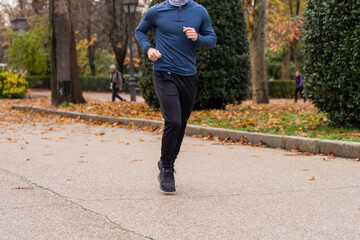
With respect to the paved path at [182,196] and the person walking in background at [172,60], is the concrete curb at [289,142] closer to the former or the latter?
the paved path at [182,196]

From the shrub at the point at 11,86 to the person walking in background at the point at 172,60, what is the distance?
26.5 metres

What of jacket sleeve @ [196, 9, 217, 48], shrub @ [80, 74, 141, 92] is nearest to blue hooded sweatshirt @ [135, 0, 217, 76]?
jacket sleeve @ [196, 9, 217, 48]

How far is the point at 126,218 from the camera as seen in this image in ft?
14.7

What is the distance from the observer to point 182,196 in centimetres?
537

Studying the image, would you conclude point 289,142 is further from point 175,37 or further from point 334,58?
point 175,37

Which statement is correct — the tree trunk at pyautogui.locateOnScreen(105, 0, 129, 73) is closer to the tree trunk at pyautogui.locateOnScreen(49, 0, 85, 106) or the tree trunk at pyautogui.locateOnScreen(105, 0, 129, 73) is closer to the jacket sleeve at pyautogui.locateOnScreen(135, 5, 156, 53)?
the tree trunk at pyautogui.locateOnScreen(49, 0, 85, 106)

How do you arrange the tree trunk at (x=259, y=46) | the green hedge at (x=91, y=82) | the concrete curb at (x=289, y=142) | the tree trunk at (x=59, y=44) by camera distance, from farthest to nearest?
the green hedge at (x=91, y=82), the tree trunk at (x=259, y=46), the tree trunk at (x=59, y=44), the concrete curb at (x=289, y=142)

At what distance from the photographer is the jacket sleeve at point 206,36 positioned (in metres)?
5.49

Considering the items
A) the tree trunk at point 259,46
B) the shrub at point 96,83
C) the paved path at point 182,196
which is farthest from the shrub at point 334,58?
the shrub at point 96,83

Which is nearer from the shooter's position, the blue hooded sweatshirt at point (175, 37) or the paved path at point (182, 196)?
the paved path at point (182, 196)

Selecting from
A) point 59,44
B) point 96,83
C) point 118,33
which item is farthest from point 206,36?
point 96,83

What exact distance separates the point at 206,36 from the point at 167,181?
1.51 meters

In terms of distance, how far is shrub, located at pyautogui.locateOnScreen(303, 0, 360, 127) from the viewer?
9211 millimetres

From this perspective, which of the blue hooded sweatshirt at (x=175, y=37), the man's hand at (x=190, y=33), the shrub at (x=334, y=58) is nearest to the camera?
the man's hand at (x=190, y=33)
